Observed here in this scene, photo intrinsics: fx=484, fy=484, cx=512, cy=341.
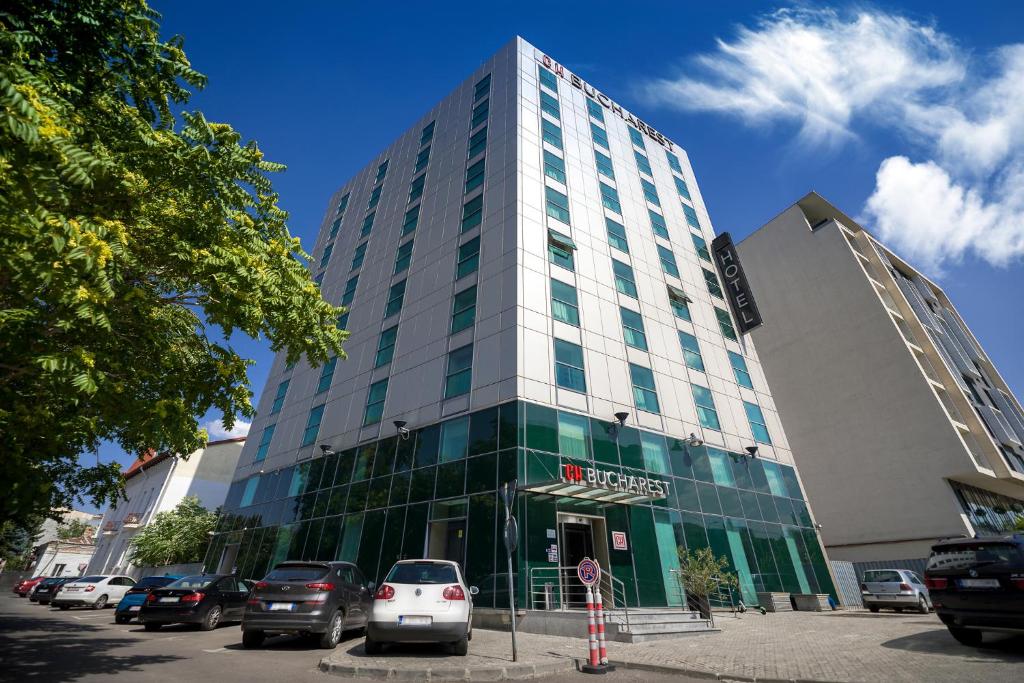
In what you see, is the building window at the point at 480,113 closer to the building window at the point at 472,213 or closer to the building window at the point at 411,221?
the building window at the point at 411,221

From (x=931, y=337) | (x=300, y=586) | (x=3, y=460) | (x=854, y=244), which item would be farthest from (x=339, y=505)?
(x=854, y=244)

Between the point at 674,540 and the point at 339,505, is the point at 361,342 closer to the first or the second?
the point at 339,505

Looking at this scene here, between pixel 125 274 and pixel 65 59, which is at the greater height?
pixel 65 59

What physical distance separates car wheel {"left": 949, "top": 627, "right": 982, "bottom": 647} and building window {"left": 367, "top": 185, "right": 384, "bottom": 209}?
34.7 meters

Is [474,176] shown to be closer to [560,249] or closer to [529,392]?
[560,249]

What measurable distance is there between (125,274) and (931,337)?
164 feet

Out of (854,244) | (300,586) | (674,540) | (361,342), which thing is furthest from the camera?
(854,244)

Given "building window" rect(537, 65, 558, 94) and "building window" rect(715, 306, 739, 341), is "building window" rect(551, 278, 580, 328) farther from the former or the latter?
"building window" rect(537, 65, 558, 94)

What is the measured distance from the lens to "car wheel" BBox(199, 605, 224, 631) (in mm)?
12555

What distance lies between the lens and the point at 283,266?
8078 millimetres

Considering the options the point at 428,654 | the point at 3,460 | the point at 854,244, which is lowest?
the point at 428,654

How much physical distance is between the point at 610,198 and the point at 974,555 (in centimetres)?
2308

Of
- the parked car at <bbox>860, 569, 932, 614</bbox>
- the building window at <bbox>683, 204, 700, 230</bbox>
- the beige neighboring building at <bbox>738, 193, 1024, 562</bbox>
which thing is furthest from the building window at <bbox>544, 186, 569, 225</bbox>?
the beige neighboring building at <bbox>738, 193, 1024, 562</bbox>

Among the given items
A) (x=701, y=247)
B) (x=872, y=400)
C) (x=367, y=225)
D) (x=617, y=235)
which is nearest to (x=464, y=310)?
(x=617, y=235)
